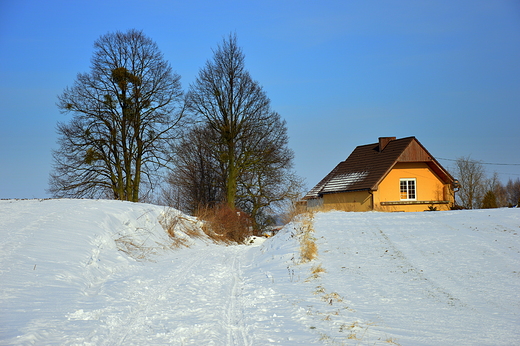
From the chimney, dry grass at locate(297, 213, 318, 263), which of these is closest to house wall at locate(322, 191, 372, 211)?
the chimney

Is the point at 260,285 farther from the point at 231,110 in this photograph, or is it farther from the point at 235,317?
the point at 231,110

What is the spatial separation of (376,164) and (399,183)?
2.16m

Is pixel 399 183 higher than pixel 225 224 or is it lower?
higher

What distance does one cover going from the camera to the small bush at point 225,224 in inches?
970

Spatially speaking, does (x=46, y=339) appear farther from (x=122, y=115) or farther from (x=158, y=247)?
(x=122, y=115)

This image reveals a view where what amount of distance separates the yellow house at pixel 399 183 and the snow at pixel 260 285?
16.1 m

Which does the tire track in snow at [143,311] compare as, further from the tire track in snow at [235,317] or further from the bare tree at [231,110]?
the bare tree at [231,110]

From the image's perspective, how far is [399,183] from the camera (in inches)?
1271

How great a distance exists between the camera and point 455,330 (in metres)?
5.98

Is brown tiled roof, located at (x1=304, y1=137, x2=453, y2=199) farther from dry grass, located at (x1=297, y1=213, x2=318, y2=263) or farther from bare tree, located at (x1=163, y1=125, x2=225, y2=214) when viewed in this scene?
dry grass, located at (x1=297, y1=213, x2=318, y2=263)

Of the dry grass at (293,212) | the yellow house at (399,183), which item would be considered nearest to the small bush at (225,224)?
the dry grass at (293,212)

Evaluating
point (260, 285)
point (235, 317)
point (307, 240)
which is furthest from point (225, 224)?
point (235, 317)

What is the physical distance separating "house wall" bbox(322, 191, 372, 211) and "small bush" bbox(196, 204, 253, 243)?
6.24 meters

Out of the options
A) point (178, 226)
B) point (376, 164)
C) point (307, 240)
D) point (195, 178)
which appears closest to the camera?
point (307, 240)
